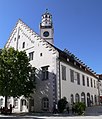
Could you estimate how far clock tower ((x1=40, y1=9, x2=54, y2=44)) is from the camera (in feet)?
174

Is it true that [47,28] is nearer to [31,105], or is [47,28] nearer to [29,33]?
[29,33]

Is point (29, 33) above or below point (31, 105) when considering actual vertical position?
above

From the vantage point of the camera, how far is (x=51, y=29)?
55.1 metres

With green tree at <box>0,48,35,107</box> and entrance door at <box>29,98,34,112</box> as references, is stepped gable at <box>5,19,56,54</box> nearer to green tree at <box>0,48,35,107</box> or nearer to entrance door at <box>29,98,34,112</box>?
green tree at <box>0,48,35,107</box>

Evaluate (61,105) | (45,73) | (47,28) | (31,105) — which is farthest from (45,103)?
(47,28)

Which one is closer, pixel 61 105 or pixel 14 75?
pixel 61 105

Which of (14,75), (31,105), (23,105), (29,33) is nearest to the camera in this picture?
(14,75)

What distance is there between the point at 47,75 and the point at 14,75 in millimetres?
5044

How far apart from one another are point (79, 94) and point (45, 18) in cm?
3289

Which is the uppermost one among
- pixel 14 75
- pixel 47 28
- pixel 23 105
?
pixel 47 28

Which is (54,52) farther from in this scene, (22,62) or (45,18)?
(45,18)

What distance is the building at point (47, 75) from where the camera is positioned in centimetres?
2825

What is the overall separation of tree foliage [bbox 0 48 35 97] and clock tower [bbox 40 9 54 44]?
24463mm

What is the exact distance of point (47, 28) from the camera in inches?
2181
